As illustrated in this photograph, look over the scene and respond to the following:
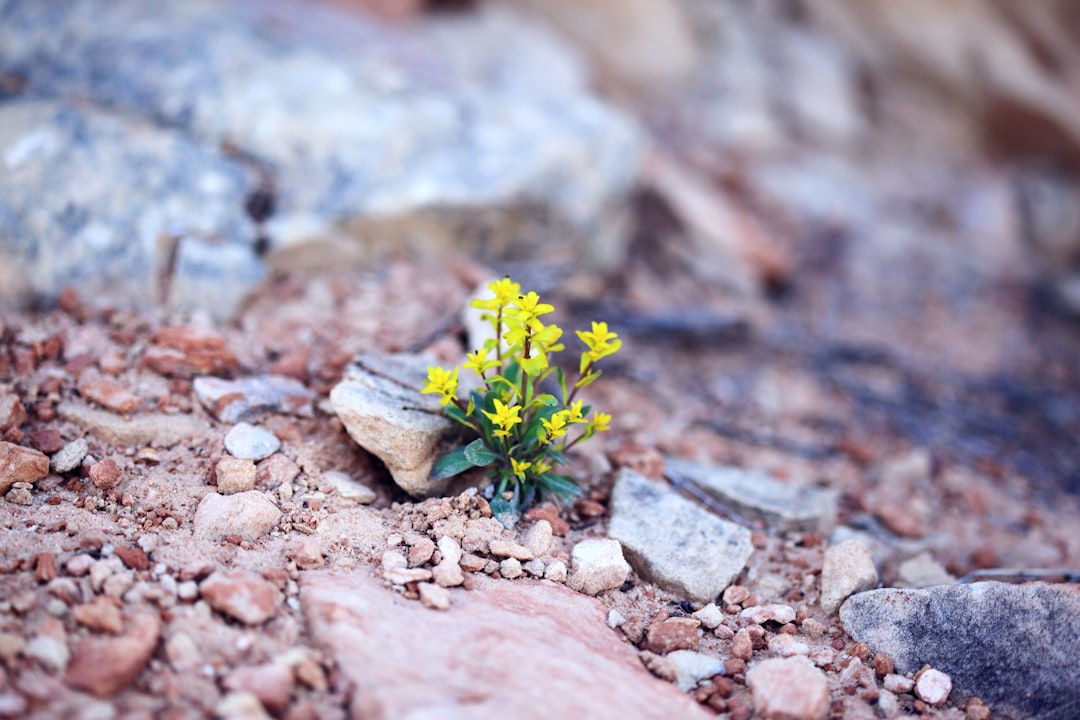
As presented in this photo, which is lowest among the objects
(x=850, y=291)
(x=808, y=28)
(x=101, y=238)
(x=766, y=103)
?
(x=850, y=291)

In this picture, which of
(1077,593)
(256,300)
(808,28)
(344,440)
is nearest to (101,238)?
(256,300)

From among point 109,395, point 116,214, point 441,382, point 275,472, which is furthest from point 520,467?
point 116,214

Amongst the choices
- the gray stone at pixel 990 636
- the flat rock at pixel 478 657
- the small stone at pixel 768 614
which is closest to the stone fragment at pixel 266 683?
the flat rock at pixel 478 657

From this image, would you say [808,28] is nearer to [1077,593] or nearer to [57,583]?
[1077,593]

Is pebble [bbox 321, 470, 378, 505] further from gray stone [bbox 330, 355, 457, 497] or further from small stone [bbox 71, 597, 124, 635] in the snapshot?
small stone [bbox 71, 597, 124, 635]

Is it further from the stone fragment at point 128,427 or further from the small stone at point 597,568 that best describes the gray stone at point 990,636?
the stone fragment at point 128,427

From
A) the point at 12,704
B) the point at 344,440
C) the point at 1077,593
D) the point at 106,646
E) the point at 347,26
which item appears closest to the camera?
the point at 12,704
